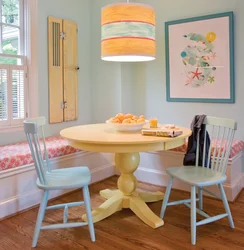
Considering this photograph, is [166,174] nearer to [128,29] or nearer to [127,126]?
[127,126]

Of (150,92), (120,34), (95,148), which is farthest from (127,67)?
(95,148)

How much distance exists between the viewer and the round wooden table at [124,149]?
2.07 m

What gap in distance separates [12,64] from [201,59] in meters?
2.05

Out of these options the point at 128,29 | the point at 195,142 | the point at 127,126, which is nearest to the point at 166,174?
the point at 195,142

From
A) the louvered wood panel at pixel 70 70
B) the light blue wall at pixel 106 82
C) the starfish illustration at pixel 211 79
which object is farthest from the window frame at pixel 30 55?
the starfish illustration at pixel 211 79

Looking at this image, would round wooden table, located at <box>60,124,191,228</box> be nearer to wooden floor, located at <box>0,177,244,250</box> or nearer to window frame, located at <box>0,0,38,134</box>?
wooden floor, located at <box>0,177,244,250</box>

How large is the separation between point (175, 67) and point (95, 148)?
71.2 inches

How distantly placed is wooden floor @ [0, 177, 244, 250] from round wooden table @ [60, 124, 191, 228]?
0.26 feet

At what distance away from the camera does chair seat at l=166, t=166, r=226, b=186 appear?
2117mm

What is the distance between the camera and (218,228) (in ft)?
7.43

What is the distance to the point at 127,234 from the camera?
219 cm

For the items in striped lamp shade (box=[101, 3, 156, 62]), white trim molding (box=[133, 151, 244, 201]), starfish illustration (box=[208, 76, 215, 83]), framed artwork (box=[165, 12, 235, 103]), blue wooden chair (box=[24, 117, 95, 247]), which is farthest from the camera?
starfish illustration (box=[208, 76, 215, 83])

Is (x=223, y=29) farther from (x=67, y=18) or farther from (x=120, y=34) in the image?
(x=67, y=18)

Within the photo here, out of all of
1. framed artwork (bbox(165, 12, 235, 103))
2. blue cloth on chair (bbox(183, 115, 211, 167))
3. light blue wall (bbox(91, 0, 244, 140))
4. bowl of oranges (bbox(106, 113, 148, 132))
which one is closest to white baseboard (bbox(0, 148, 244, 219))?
blue cloth on chair (bbox(183, 115, 211, 167))
